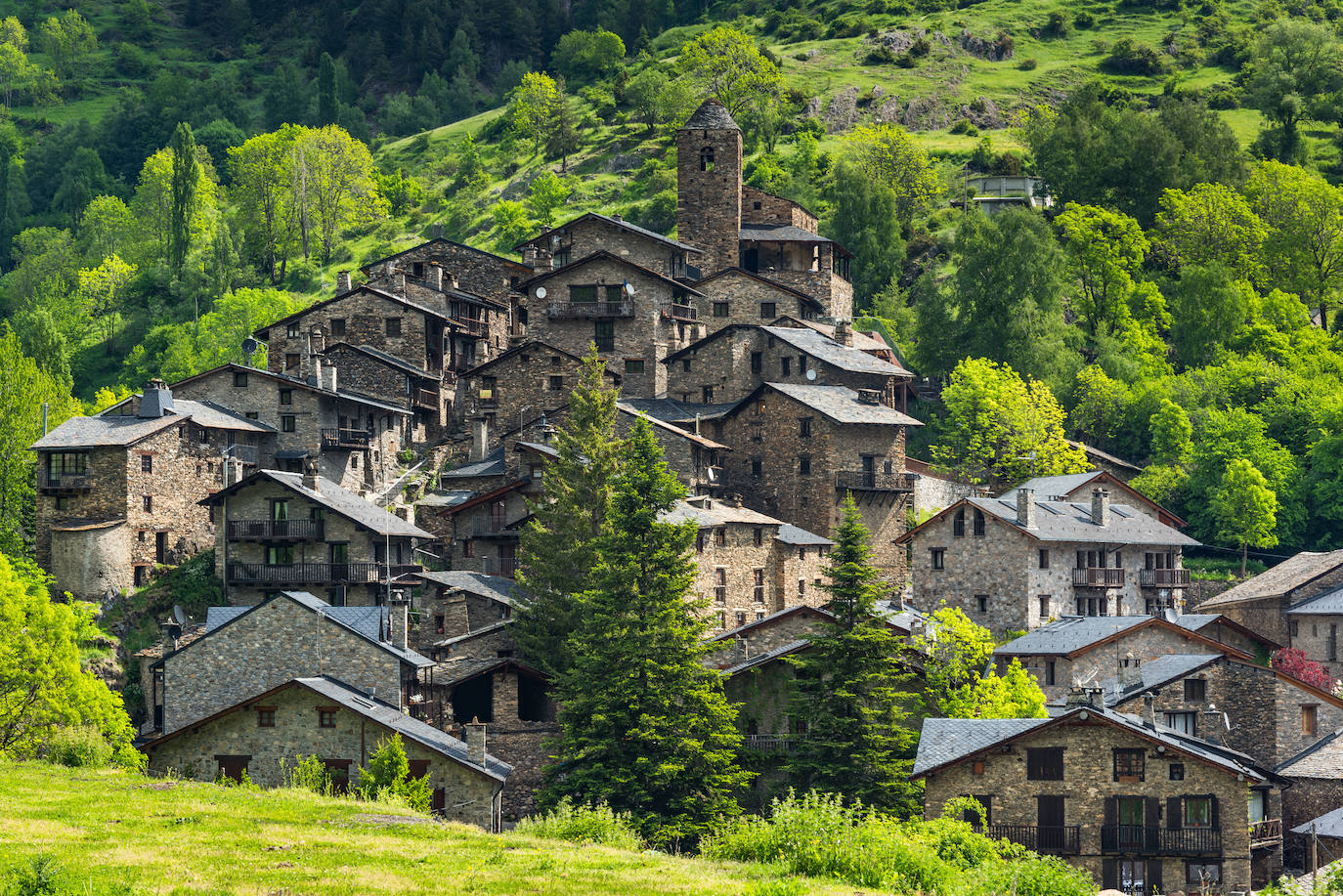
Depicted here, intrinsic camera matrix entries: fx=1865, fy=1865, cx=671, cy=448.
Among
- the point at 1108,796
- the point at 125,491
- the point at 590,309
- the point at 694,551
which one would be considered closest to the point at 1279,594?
the point at 1108,796

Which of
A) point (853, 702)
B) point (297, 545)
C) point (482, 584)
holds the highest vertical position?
point (297, 545)

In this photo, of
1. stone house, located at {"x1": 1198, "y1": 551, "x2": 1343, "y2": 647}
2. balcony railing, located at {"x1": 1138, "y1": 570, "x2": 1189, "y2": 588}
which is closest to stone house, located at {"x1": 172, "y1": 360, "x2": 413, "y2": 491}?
balcony railing, located at {"x1": 1138, "y1": 570, "x2": 1189, "y2": 588}

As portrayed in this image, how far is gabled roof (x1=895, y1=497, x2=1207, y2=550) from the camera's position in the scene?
85312mm

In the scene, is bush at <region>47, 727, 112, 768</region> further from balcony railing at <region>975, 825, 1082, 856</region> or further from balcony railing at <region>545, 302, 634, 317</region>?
balcony railing at <region>545, 302, 634, 317</region>

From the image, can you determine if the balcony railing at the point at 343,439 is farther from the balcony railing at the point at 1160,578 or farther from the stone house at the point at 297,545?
the balcony railing at the point at 1160,578

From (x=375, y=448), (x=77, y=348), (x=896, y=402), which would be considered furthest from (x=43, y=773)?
(x=77, y=348)

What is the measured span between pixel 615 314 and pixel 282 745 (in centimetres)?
4274

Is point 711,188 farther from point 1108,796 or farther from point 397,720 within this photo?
point 397,720

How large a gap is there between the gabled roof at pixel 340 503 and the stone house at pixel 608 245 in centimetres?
2919

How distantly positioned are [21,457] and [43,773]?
4027 centimetres

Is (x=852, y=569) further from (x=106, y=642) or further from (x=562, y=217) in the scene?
(x=562, y=217)

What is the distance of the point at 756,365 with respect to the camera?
95.5 meters

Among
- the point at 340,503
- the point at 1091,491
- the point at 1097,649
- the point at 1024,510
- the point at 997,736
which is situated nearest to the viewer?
the point at 997,736

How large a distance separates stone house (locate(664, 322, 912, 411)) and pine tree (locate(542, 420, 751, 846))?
2362 centimetres
